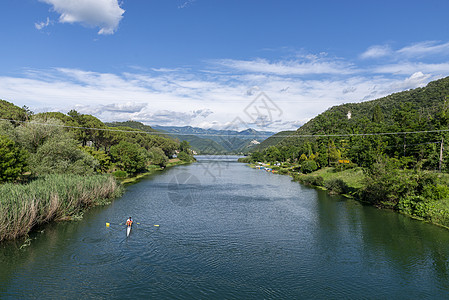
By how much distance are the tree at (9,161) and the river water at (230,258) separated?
23.4 ft

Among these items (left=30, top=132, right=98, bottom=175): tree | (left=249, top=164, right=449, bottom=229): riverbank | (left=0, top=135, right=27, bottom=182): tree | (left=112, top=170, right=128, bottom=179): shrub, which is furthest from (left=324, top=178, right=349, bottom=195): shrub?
(left=0, top=135, right=27, bottom=182): tree

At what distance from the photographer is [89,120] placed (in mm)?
72000

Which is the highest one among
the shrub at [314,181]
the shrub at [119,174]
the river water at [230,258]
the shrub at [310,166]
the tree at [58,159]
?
the tree at [58,159]

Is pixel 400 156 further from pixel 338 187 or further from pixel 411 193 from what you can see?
pixel 411 193

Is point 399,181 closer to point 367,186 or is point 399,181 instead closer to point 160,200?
point 367,186

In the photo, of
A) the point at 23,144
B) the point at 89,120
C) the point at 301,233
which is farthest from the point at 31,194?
the point at 89,120

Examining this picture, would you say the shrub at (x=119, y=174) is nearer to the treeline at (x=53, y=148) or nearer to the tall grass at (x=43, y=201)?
the treeline at (x=53, y=148)

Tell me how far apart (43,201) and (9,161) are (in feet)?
21.9

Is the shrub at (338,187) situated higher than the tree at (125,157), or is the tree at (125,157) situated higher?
the tree at (125,157)

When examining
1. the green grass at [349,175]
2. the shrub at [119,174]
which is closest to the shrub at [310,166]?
the green grass at [349,175]

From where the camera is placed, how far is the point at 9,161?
2923 cm

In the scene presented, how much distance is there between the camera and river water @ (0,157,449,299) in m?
17.0

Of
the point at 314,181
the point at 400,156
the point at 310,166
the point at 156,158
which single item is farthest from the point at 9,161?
the point at 156,158

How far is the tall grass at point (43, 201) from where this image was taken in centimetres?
2242
